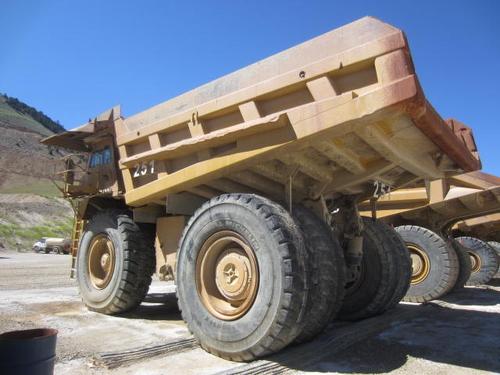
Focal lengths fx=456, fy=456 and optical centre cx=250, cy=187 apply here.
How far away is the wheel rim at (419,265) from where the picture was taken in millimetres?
7621

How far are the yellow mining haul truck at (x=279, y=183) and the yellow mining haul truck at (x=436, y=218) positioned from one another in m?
1.77

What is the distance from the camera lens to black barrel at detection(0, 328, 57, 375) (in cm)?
223

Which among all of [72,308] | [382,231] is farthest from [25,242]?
[382,231]

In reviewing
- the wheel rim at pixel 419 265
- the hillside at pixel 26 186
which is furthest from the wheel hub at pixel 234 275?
the wheel rim at pixel 419 265

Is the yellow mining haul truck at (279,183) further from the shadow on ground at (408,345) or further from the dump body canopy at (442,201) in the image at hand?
the dump body canopy at (442,201)

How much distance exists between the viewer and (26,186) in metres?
71.4

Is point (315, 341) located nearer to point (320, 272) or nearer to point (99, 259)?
point (320, 272)

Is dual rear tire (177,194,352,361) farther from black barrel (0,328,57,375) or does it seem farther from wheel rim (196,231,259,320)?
black barrel (0,328,57,375)

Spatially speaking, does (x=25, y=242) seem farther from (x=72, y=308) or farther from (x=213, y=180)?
(x=213, y=180)

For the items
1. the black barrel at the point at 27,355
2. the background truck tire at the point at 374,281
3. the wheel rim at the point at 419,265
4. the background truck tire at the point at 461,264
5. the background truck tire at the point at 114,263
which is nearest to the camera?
the black barrel at the point at 27,355

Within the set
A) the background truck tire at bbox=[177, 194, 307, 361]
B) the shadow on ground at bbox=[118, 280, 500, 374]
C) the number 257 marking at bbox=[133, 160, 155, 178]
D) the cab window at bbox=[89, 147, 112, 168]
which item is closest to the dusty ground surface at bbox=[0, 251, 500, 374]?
the shadow on ground at bbox=[118, 280, 500, 374]

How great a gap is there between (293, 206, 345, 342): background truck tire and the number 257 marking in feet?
5.58

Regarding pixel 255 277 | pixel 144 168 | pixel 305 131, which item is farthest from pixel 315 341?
pixel 144 168

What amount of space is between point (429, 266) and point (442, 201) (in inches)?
48.4
